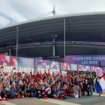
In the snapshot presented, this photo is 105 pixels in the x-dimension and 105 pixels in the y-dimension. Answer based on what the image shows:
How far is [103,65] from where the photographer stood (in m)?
38.7

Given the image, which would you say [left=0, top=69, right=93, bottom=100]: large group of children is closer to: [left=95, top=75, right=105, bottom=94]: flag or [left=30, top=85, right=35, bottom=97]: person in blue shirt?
[left=30, top=85, right=35, bottom=97]: person in blue shirt

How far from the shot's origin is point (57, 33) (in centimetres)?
4356

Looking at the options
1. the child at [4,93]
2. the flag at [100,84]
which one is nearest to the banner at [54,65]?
the flag at [100,84]

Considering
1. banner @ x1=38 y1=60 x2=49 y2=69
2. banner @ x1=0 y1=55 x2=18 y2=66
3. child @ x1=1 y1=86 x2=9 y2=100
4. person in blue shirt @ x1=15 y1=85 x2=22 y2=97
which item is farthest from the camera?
banner @ x1=38 y1=60 x2=49 y2=69

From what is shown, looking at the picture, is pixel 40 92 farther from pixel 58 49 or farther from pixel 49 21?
pixel 58 49

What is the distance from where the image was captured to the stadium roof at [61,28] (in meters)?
35.7

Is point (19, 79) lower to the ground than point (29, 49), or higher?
lower

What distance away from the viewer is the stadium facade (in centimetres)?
3647

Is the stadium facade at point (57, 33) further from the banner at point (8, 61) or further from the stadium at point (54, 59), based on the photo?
the banner at point (8, 61)

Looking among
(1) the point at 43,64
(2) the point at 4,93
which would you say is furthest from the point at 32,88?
(1) the point at 43,64

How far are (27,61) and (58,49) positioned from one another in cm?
3511

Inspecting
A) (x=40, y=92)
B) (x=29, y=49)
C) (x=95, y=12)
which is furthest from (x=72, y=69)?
(x=29, y=49)

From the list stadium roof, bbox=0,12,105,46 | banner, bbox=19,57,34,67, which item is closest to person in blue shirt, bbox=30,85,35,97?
banner, bbox=19,57,34,67

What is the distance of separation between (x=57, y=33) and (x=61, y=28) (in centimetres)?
384
